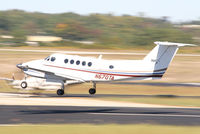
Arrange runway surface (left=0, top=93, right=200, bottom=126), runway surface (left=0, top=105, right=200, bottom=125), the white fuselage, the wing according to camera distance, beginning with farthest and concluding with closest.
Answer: the wing
the white fuselage
runway surface (left=0, top=93, right=200, bottom=126)
runway surface (left=0, top=105, right=200, bottom=125)

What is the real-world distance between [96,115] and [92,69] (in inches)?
427

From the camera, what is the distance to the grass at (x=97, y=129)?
16.6m

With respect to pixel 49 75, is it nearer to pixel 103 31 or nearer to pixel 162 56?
pixel 162 56

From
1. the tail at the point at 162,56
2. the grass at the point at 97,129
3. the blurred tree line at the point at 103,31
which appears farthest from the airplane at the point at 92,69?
the blurred tree line at the point at 103,31

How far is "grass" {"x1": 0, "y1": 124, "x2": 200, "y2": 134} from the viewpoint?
54.3 feet

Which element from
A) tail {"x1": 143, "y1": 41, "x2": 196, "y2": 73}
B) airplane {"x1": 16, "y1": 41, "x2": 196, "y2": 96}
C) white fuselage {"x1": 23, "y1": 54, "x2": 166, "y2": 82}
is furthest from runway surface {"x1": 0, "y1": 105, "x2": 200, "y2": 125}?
white fuselage {"x1": 23, "y1": 54, "x2": 166, "y2": 82}

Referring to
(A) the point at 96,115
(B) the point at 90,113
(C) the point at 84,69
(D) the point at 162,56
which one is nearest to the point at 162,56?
(D) the point at 162,56

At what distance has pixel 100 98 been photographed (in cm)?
3045

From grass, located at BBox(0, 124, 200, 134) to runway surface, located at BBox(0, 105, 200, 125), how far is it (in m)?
1.29

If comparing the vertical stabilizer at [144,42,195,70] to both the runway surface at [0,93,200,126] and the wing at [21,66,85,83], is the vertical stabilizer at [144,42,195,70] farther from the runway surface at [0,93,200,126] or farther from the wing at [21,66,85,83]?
the wing at [21,66,85,83]

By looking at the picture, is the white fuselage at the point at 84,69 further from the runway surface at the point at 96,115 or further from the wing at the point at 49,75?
the runway surface at the point at 96,115

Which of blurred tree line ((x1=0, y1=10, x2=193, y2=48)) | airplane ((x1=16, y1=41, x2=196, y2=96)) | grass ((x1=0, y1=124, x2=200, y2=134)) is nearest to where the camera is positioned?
grass ((x1=0, y1=124, x2=200, y2=134))

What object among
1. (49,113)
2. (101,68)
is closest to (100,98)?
(101,68)

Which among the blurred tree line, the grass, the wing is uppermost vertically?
the blurred tree line
